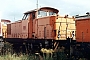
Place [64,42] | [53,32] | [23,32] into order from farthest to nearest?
[23,32], [53,32], [64,42]

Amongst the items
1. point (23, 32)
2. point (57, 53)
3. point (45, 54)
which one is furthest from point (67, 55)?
point (23, 32)

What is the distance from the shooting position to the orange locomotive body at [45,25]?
1396cm

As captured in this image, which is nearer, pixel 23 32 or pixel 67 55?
pixel 67 55

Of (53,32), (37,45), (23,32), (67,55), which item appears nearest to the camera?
(67,55)

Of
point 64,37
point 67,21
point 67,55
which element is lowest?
point 67,55

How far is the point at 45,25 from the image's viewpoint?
14820 mm

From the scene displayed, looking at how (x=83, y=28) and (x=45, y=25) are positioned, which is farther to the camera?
(x=45, y=25)

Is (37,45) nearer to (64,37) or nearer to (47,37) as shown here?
(47,37)

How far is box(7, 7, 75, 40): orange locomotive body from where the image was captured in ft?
45.8

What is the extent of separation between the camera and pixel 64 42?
13.0m

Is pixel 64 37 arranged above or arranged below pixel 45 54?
above

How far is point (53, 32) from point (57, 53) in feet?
7.77

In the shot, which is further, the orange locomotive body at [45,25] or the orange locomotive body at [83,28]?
the orange locomotive body at [45,25]

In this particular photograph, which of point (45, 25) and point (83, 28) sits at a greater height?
point (45, 25)
